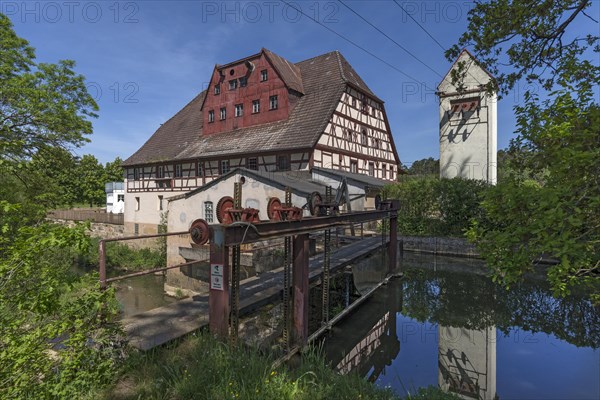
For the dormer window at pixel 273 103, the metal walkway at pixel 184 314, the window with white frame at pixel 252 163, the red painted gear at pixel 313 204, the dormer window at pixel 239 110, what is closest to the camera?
the metal walkway at pixel 184 314

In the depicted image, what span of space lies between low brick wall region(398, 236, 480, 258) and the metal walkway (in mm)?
12092

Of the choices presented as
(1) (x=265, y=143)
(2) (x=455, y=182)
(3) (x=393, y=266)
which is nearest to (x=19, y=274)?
A: (3) (x=393, y=266)

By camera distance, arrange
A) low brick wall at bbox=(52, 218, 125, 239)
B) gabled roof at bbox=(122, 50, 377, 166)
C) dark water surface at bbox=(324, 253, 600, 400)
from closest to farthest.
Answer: dark water surface at bbox=(324, 253, 600, 400) → gabled roof at bbox=(122, 50, 377, 166) → low brick wall at bbox=(52, 218, 125, 239)

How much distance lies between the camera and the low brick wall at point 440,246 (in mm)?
18188

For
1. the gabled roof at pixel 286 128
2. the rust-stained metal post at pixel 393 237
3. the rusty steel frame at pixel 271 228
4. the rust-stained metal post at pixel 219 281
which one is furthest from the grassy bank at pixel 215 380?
the gabled roof at pixel 286 128

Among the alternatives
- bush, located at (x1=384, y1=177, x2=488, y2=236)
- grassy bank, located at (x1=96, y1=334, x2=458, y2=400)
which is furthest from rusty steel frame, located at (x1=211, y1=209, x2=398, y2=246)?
bush, located at (x1=384, y1=177, x2=488, y2=236)

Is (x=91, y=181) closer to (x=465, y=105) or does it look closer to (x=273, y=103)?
(x=273, y=103)

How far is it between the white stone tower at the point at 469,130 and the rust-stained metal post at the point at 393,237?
11.8 meters

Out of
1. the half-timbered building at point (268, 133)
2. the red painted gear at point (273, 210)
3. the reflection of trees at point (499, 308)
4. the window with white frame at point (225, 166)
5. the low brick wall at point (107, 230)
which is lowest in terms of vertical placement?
the reflection of trees at point (499, 308)

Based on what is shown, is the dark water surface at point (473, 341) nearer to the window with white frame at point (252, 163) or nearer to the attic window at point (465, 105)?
the window with white frame at point (252, 163)

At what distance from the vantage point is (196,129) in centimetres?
2745

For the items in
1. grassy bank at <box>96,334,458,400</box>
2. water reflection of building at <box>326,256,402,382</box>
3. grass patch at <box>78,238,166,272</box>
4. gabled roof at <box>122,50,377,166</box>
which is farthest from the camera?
grass patch at <box>78,238,166,272</box>

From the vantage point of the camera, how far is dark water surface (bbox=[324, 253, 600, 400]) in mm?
6879

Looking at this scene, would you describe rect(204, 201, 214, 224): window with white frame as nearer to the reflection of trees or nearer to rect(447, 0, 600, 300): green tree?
the reflection of trees
